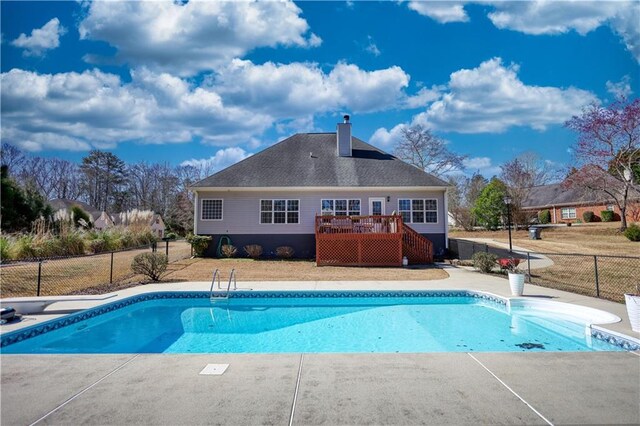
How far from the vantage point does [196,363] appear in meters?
4.57

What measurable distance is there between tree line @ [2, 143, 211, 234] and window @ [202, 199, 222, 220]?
853 inches

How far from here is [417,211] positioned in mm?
18703

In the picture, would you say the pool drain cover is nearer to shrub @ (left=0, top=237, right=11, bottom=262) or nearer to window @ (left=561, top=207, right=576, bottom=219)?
shrub @ (left=0, top=237, right=11, bottom=262)

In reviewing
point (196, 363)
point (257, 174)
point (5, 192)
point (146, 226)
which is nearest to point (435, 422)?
point (196, 363)

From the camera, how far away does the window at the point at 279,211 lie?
62.0 ft

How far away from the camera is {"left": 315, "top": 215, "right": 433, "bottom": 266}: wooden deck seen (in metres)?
16.2

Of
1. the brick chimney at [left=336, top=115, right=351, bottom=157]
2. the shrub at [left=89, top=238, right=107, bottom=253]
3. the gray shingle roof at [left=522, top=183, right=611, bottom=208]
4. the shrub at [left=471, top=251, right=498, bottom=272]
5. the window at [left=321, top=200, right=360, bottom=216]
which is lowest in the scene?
the shrub at [left=471, top=251, right=498, bottom=272]

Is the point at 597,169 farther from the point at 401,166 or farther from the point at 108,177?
the point at 108,177

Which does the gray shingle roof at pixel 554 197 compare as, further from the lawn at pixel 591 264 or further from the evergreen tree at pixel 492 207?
the lawn at pixel 591 264

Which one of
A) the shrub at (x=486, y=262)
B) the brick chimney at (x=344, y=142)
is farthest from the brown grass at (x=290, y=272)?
the brick chimney at (x=344, y=142)

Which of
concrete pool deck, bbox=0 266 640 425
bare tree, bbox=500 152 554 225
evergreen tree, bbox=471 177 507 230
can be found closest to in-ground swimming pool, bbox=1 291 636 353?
concrete pool deck, bbox=0 266 640 425

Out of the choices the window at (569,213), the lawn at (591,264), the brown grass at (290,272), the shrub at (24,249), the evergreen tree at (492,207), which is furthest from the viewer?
the window at (569,213)

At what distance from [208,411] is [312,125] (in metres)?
23.6

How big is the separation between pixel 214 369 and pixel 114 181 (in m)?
52.8
